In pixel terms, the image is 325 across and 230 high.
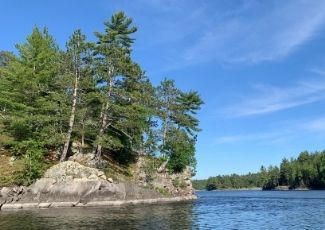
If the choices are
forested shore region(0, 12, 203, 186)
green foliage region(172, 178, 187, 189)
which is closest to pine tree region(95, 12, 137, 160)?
forested shore region(0, 12, 203, 186)

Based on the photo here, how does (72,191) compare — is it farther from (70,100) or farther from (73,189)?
(70,100)

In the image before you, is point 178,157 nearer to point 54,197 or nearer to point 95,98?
point 95,98

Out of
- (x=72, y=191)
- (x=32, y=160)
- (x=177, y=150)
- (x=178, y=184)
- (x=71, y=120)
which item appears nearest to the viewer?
(x=72, y=191)

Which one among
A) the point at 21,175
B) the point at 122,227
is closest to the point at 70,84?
the point at 21,175

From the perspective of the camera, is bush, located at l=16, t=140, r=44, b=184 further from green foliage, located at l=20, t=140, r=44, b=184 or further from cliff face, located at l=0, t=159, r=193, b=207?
cliff face, located at l=0, t=159, r=193, b=207

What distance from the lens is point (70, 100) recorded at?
66.4 metres

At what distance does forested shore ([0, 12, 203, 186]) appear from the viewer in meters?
64.2

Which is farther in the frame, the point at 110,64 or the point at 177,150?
the point at 177,150

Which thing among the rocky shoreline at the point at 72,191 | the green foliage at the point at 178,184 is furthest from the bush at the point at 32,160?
the green foliage at the point at 178,184

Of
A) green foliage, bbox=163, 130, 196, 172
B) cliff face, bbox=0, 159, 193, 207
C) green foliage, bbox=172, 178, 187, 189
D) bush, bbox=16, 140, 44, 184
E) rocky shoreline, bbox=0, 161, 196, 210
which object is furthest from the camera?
green foliage, bbox=163, 130, 196, 172

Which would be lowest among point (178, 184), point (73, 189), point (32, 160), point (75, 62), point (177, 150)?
point (73, 189)

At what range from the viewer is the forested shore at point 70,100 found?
6419cm

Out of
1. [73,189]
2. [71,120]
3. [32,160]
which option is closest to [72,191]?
[73,189]

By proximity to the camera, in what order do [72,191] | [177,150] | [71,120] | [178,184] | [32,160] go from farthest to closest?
[177,150], [178,184], [71,120], [32,160], [72,191]
